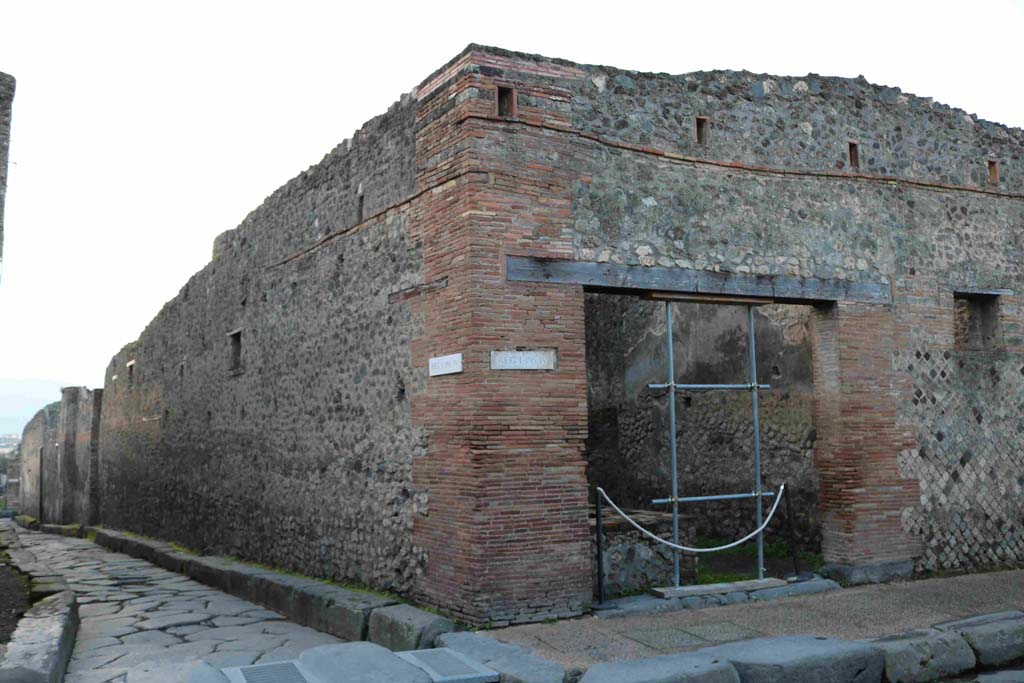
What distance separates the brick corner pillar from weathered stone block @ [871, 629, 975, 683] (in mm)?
1858

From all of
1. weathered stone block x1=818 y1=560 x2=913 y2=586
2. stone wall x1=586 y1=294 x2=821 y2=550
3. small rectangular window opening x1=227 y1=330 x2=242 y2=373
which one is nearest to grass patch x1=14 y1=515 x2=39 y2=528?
small rectangular window opening x1=227 y1=330 x2=242 y2=373

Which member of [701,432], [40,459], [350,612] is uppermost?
[701,432]

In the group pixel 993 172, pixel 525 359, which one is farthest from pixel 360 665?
pixel 993 172

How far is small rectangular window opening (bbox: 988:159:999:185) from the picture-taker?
27.6 ft

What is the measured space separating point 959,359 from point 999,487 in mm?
1208

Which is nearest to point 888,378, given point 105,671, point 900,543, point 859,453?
point 859,453

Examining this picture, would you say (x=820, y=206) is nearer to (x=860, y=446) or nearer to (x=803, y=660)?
(x=860, y=446)

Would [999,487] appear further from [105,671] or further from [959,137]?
[105,671]

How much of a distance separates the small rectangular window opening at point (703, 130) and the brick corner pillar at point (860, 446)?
5.76 feet

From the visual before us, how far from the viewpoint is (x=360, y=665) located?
4789 mm

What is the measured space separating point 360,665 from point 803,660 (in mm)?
2381

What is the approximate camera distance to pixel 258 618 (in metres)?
7.57

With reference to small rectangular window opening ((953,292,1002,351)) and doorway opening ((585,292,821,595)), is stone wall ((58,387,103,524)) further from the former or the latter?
small rectangular window opening ((953,292,1002,351))

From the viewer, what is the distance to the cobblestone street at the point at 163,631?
5996 mm
